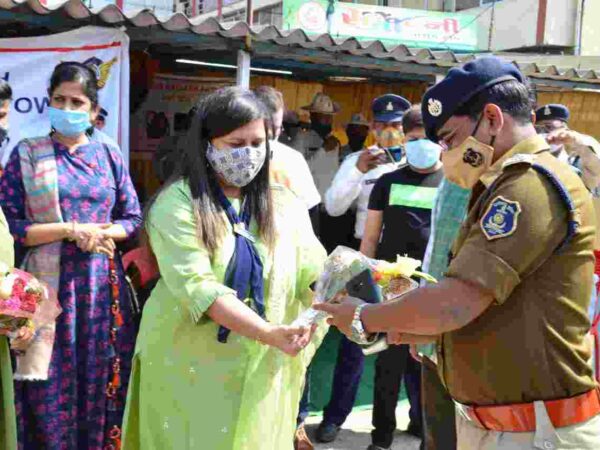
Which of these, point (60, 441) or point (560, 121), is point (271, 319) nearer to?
point (60, 441)

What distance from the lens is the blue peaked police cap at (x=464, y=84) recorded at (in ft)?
6.14

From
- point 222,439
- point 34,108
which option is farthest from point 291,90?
point 222,439

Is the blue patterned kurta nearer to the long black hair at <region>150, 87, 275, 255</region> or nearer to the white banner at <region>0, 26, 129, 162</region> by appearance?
the long black hair at <region>150, 87, 275, 255</region>

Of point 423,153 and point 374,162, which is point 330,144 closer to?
point 374,162

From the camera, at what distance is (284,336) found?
7.91ft

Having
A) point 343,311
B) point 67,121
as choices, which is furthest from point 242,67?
point 343,311

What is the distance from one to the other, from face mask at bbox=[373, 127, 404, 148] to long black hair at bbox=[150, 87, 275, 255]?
201 cm

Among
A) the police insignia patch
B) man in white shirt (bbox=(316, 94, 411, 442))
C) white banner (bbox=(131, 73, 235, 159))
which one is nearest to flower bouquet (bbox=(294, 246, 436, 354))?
the police insignia patch

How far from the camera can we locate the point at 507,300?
70.4 inches

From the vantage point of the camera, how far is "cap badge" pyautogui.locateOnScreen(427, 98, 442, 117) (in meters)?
1.93

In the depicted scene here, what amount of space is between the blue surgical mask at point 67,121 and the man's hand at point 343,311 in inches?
72.4

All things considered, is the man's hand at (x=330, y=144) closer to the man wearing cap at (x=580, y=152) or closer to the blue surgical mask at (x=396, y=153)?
the blue surgical mask at (x=396, y=153)

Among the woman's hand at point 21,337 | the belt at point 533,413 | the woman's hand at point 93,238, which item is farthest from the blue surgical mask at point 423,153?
the belt at point 533,413

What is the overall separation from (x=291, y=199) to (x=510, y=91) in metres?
1.14
